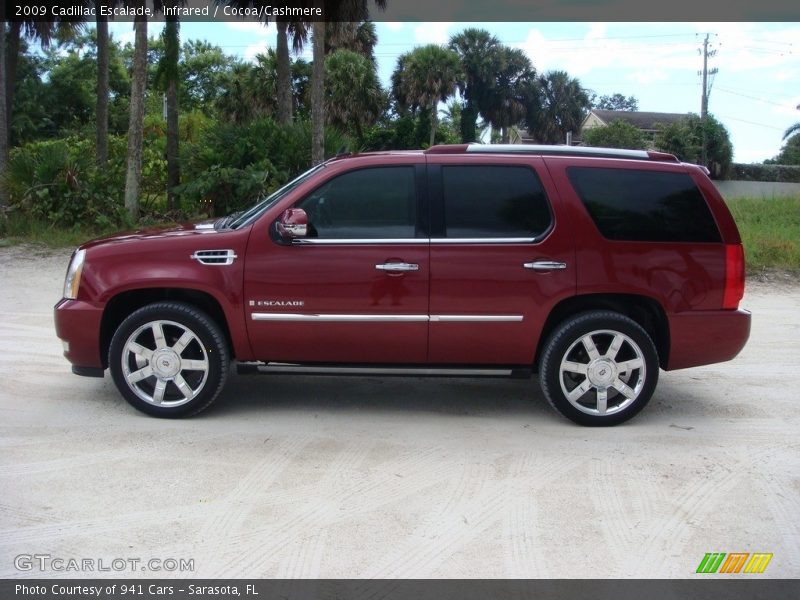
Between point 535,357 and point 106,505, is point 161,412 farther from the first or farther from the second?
point 535,357

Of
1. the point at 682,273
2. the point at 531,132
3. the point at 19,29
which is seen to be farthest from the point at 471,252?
the point at 531,132

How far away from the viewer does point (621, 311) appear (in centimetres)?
581

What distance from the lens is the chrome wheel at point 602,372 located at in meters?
5.54

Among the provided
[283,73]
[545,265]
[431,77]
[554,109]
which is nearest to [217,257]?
[545,265]

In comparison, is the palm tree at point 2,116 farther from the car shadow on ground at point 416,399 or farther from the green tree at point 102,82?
the car shadow on ground at point 416,399

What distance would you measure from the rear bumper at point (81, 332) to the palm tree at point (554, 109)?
49.8 m

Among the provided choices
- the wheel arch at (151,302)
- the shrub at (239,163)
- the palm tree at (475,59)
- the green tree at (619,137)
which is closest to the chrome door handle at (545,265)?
the wheel arch at (151,302)

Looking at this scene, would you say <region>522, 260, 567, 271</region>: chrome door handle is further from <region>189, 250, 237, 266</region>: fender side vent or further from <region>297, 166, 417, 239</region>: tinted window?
<region>189, 250, 237, 266</region>: fender side vent

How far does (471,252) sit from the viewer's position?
553 centimetres

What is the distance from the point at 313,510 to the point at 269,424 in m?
1.47

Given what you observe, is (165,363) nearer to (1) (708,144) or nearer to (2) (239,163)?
(2) (239,163)

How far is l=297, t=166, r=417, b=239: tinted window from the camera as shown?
220 inches

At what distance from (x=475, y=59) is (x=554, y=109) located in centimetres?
731

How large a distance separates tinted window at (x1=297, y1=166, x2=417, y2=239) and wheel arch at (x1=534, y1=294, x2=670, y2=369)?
115 centimetres
